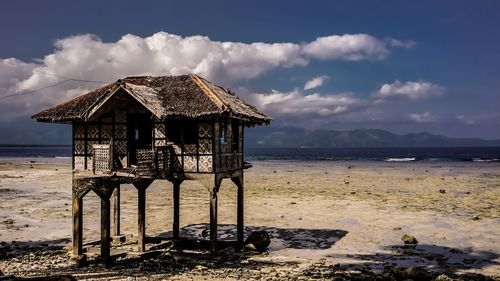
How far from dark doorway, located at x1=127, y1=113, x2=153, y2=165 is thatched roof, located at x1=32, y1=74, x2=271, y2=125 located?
1.10m

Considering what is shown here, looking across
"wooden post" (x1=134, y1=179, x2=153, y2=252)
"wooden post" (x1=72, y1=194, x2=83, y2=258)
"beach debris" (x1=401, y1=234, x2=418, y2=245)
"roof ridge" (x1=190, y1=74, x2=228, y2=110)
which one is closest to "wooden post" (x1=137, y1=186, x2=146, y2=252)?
"wooden post" (x1=134, y1=179, x2=153, y2=252)

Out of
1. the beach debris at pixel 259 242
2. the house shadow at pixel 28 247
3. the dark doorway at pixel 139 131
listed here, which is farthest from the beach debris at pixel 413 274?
the house shadow at pixel 28 247

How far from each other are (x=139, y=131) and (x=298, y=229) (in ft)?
37.2

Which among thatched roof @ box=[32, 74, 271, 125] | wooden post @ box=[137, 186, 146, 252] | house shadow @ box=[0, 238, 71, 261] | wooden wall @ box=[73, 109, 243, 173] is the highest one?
thatched roof @ box=[32, 74, 271, 125]

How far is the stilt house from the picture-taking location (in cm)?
1783

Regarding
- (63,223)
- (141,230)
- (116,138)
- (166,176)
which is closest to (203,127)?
(166,176)

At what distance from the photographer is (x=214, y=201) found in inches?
725

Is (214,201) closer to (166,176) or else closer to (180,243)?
(166,176)

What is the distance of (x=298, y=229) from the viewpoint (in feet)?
85.4

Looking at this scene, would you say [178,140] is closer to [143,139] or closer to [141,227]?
[143,139]

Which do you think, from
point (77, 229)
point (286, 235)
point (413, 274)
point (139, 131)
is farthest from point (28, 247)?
point (413, 274)

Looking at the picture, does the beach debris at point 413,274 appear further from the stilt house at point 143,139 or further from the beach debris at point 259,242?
the stilt house at point 143,139

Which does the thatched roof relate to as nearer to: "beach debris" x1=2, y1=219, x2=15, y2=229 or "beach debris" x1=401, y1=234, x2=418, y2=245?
"beach debris" x1=401, y1=234, x2=418, y2=245

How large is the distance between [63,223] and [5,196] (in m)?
15.8
